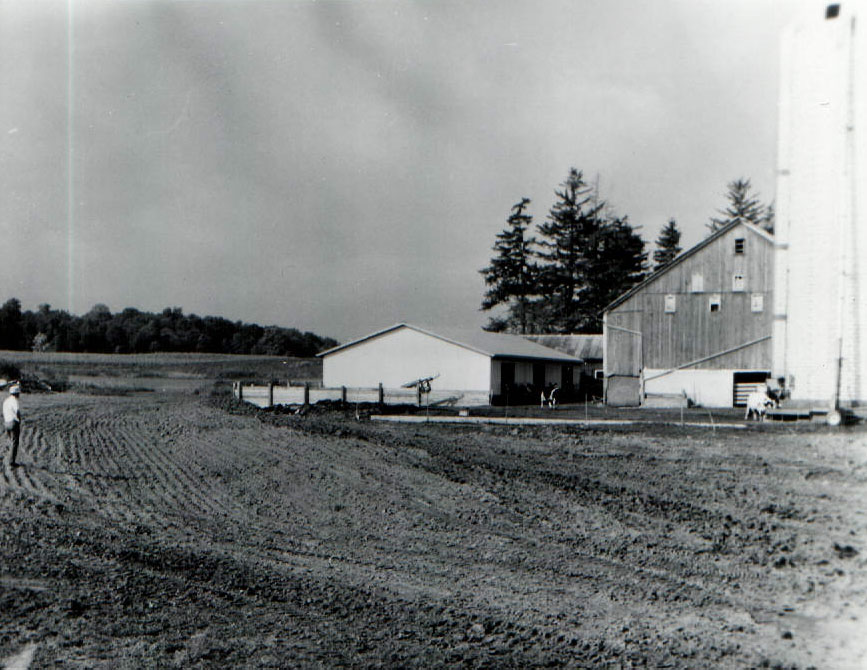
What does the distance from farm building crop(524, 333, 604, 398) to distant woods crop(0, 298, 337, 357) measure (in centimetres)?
3765

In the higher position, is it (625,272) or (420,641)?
(625,272)

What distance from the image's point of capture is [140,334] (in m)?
83.9

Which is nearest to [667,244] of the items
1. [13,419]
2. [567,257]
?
[567,257]

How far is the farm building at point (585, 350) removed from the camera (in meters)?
49.7

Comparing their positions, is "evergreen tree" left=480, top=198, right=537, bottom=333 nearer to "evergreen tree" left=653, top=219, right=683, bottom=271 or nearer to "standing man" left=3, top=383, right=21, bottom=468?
"evergreen tree" left=653, top=219, right=683, bottom=271

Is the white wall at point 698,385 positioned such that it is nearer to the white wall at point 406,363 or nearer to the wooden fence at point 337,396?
the white wall at point 406,363

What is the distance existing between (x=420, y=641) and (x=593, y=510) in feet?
15.7

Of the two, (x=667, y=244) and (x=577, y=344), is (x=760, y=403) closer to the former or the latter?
(x=577, y=344)

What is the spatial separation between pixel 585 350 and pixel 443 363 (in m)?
15.6

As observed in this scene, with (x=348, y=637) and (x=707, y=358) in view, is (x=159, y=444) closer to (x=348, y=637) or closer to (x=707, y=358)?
(x=348, y=637)

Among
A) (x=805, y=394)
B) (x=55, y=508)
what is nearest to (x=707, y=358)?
(x=805, y=394)

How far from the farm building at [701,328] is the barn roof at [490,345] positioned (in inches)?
202

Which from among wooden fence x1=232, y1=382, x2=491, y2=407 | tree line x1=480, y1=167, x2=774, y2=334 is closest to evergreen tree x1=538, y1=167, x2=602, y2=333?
tree line x1=480, y1=167, x2=774, y2=334

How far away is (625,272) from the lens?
6656 centimetres
